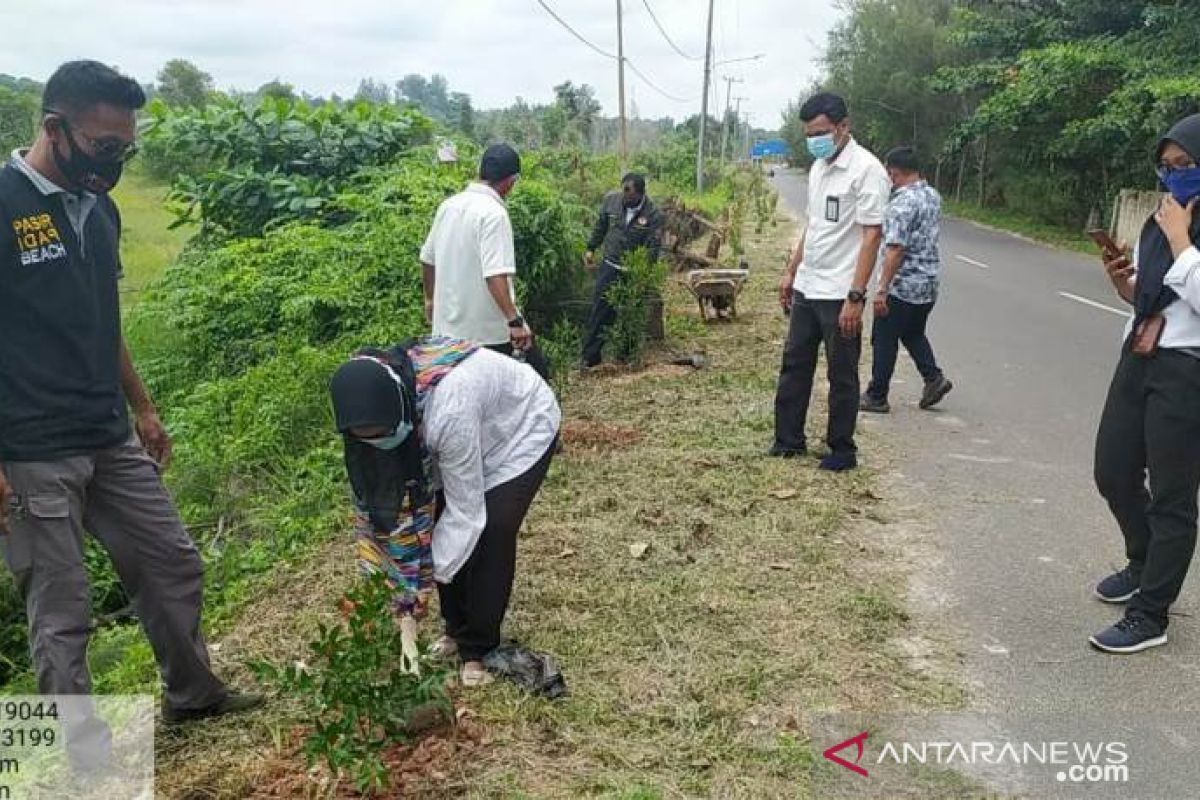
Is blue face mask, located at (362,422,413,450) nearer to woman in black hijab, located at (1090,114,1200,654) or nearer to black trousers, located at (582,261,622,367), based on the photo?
woman in black hijab, located at (1090,114,1200,654)

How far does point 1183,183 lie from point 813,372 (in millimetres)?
2517

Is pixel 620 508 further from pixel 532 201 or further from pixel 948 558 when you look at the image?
pixel 532 201

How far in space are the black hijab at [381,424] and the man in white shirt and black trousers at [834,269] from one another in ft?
10.0

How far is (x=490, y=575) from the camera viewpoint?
3.18m

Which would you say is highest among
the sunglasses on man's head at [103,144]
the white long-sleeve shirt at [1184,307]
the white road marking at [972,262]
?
the sunglasses on man's head at [103,144]

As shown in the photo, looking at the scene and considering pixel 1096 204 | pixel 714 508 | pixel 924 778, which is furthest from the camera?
pixel 1096 204

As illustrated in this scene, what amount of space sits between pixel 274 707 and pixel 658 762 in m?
1.31

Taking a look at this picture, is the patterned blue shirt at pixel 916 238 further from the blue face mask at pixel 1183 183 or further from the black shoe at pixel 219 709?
the black shoe at pixel 219 709

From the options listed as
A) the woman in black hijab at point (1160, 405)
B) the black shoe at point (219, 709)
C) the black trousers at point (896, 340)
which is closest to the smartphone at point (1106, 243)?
the woman in black hijab at point (1160, 405)

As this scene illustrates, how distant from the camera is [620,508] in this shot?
4.98 meters

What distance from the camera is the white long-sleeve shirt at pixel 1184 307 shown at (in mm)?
3139

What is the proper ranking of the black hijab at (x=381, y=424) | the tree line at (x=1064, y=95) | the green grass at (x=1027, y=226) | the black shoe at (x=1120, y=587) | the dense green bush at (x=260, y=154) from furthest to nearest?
the green grass at (x=1027, y=226) → the tree line at (x=1064, y=95) → the dense green bush at (x=260, y=154) → the black shoe at (x=1120, y=587) → the black hijab at (x=381, y=424)

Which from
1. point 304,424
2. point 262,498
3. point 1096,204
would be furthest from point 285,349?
point 1096,204

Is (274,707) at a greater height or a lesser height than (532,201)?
lesser
